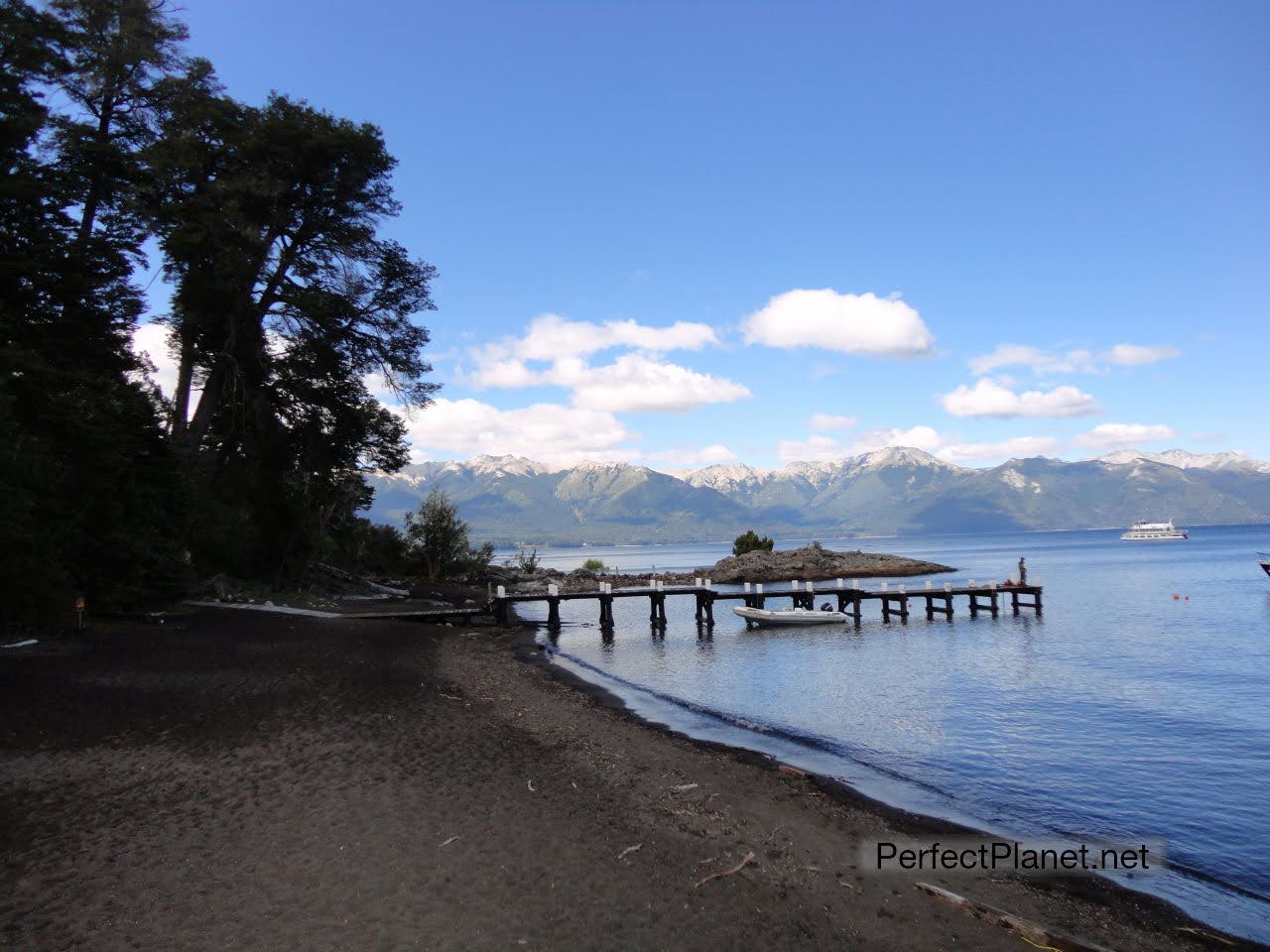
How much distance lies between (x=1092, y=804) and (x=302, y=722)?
13.1 meters

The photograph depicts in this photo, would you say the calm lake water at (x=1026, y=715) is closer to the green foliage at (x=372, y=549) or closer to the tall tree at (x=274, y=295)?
the tall tree at (x=274, y=295)

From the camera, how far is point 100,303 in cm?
2642

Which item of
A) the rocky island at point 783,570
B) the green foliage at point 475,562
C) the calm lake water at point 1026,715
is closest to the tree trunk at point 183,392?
the calm lake water at point 1026,715

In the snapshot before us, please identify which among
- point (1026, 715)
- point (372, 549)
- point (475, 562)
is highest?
point (372, 549)

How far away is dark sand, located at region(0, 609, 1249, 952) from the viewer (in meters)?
6.64

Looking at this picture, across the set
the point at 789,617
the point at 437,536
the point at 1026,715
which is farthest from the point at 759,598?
the point at 437,536

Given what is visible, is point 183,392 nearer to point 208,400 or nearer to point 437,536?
point 208,400

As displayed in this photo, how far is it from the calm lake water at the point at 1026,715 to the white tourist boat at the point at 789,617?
114 centimetres

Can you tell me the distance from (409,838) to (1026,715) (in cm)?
1675

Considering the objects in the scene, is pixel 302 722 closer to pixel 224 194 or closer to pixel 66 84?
pixel 224 194

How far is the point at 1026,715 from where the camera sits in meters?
19.5

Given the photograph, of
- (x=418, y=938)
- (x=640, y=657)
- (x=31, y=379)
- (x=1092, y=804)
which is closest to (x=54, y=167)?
(x=31, y=379)

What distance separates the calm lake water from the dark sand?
7.61 feet

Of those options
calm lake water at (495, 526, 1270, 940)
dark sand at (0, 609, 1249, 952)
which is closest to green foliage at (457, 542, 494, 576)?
calm lake water at (495, 526, 1270, 940)
